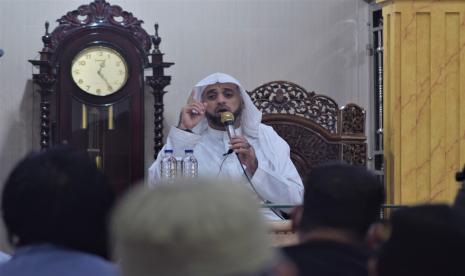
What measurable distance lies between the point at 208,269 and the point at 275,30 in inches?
228

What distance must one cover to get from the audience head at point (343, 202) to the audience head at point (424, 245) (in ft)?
0.80

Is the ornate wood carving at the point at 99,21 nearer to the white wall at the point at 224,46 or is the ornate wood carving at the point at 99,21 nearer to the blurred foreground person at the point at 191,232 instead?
the white wall at the point at 224,46

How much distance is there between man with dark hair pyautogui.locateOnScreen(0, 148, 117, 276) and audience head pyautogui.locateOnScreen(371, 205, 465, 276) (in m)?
0.56

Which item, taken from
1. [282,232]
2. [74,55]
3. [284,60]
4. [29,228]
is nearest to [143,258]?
[29,228]

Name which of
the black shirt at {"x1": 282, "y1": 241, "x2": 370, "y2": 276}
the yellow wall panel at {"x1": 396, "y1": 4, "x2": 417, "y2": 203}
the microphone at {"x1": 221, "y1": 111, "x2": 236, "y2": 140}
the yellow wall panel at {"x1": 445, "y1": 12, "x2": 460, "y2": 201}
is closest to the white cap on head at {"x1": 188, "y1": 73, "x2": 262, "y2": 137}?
the microphone at {"x1": 221, "y1": 111, "x2": 236, "y2": 140}

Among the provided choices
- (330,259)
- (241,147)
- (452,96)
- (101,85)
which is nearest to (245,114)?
(241,147)

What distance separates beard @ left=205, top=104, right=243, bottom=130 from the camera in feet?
19.2

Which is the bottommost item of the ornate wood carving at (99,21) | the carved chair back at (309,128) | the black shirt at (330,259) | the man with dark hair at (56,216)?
the black shirt at (330,259)

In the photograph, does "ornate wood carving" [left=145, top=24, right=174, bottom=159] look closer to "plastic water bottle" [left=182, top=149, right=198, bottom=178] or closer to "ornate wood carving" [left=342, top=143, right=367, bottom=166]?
"plastic water bottle" [left=182, top=149, right=198, bottom=178]

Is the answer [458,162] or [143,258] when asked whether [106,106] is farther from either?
[143,258]

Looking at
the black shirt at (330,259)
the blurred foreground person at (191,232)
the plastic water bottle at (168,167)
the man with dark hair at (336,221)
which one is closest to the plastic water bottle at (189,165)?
the plastic water bottle at (168,167)

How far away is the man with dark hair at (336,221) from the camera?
2.06 m

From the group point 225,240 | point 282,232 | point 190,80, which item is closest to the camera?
point 225,240

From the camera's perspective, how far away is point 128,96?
617 cm
